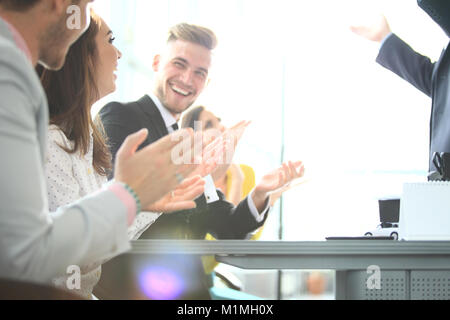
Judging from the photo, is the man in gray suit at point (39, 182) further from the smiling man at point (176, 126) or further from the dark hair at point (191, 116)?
the dark hair at point (191, 116)

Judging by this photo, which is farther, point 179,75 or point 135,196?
point 179,75

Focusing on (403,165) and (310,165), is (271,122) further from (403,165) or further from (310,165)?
(403,165)

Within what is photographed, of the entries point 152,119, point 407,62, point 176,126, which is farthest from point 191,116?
point 407,62

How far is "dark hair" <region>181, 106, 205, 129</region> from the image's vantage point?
2.92 m

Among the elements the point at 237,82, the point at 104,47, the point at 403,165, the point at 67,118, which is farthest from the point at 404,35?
the point at 67,118

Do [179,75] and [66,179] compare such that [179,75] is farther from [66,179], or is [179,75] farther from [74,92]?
[66,179]

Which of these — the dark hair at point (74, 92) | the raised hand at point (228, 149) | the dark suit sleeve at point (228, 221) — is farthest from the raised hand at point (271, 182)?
the dark hair at point (74, 92)

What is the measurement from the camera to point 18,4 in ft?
2.39

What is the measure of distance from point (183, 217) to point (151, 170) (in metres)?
1.77

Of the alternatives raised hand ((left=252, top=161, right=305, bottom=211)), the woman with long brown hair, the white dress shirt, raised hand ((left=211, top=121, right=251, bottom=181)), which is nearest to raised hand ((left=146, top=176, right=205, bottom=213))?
the woman with long brown hair

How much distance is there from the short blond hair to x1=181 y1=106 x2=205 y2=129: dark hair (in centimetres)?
43

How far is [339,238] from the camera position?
1322 millimetres

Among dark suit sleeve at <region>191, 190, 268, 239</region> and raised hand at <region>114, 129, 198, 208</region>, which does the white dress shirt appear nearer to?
raised hand at <region>114, 129, 198, 208</region>

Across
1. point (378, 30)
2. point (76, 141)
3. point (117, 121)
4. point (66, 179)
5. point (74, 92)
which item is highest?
point (378, 30)
